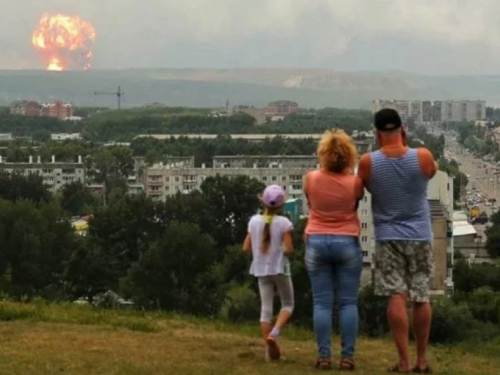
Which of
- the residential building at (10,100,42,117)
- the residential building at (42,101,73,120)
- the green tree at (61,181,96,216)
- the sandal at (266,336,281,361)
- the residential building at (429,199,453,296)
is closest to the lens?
the sandal at (266,336,281,361)

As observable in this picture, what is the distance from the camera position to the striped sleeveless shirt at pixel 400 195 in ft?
21.1

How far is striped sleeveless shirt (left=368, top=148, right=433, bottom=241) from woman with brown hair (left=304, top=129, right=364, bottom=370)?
0.11m

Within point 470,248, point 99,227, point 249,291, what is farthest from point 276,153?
point 249,291

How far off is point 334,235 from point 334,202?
172mm

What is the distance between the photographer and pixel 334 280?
262 inches

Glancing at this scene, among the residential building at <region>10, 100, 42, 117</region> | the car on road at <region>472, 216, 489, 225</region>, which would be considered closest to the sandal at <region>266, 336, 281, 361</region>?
the car on road at <region>472, 216, 489, 225</region>

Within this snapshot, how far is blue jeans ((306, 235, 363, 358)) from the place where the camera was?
6.48 metres

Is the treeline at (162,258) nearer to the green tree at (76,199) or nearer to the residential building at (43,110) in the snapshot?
the green tree at (76,199)

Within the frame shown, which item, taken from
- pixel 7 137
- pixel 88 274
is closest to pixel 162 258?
pixel 88 274

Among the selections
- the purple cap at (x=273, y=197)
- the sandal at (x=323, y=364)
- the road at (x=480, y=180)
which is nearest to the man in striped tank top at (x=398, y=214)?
the sandal at (x=323, y=364)

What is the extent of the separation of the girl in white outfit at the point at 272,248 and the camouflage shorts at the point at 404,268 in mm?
631

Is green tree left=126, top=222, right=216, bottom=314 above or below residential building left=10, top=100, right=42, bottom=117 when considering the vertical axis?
below

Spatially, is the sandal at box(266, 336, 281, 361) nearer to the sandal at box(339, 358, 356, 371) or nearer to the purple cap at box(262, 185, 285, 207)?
the sandal at box(339, 358, 356, 371)

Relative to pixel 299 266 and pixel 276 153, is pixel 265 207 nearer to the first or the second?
pixel 299 266
